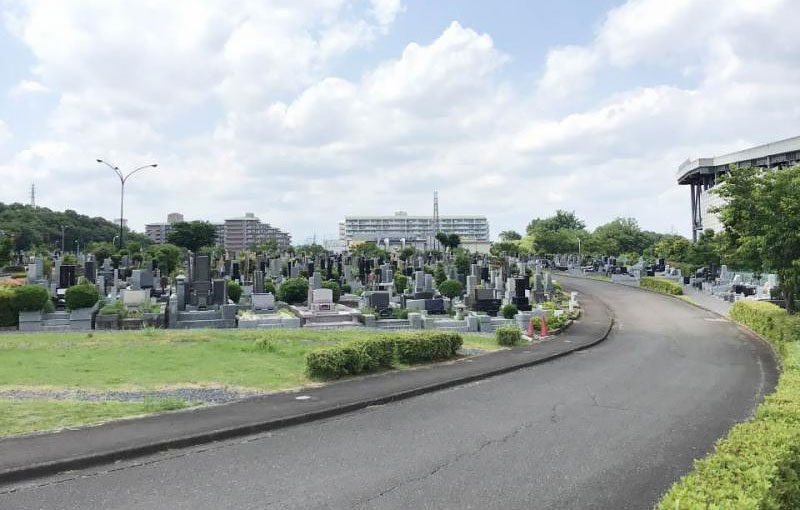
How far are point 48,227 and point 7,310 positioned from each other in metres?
72.0

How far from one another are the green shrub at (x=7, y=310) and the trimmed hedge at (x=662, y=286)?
31.9 m

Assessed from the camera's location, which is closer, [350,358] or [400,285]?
[350,358]

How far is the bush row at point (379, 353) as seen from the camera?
10852mm

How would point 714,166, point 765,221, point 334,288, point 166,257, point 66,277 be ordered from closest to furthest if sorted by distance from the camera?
point 765,221
point 66,277
point 334,288
point 166,257
point 714,166

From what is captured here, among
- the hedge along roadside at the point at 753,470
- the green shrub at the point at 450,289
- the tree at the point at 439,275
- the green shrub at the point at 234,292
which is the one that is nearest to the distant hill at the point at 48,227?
the green shrub at the point at 234,292

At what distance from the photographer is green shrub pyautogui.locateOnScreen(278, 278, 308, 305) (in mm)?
24344

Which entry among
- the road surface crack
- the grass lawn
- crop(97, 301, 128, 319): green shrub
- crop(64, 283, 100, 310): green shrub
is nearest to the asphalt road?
the road surface crack

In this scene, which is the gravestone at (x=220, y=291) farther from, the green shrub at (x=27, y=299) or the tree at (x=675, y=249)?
the tree at (x=675, y=249)

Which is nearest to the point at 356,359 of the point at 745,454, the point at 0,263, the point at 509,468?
the point at 509,468

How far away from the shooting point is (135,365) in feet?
38.9

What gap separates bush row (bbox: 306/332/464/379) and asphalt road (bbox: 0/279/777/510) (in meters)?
1.82

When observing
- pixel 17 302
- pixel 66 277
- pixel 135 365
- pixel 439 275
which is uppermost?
pixel 66 277

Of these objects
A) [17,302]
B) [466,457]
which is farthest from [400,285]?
[466,457]

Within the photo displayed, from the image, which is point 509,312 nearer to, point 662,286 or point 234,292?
point 234,292
